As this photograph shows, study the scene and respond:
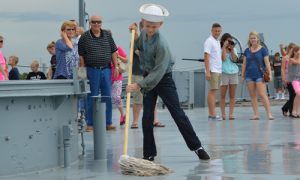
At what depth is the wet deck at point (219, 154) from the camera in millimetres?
8328

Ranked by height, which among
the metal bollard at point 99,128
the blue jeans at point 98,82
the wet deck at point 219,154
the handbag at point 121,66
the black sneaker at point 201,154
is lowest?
the wet deck at point 219,154

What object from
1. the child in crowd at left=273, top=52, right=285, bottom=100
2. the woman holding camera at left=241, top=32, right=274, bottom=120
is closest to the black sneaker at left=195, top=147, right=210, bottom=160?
the woman holding camera at left=241, top=32, right=274, bottom=120

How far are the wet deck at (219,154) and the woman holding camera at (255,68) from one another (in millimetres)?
1518

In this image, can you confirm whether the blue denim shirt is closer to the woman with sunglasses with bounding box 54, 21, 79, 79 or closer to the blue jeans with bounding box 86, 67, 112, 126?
the woman with sunglasses with bounding box 54, 21, 79, 79

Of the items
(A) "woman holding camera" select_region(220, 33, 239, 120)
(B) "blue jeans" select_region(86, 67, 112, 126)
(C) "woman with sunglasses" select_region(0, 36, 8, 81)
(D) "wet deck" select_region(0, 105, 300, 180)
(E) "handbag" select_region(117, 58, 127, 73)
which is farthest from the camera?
(A) "woman holding camera" select_region(220, 33, 239, 120)

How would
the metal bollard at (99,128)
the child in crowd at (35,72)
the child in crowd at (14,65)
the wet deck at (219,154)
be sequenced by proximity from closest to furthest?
the wet deck at (219,154) < the metal bollard at (99,128) < the child in crowd at (35,72) < the child in crowd at (14,65)

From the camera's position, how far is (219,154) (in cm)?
1002

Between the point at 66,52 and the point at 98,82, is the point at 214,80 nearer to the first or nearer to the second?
the point at 98,82

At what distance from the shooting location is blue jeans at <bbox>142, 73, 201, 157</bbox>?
9.30 meters

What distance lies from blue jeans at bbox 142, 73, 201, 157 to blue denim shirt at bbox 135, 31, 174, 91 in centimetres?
17

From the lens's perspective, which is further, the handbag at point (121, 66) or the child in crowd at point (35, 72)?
the child in crowd at point (35, 72)

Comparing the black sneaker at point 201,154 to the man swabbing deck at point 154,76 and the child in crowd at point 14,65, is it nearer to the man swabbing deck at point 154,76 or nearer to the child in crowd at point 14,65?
the man swabbing deck at point 154,76

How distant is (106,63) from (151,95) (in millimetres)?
3406

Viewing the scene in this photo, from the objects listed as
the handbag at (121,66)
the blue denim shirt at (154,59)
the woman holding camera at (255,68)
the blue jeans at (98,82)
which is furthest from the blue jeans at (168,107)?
the woman holding camera at (255,68)
